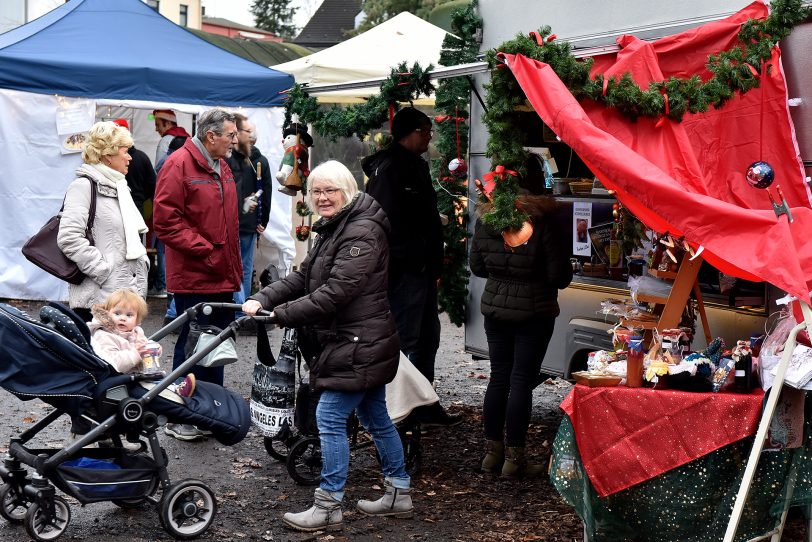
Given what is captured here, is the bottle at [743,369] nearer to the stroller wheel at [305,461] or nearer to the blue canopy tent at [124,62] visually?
the stroller wheel at [305,461]

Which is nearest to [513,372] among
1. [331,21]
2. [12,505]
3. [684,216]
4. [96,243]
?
[684,216]

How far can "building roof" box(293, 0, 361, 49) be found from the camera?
188 ft

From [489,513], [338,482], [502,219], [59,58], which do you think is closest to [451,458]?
[489,513]

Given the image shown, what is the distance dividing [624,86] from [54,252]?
341 cm

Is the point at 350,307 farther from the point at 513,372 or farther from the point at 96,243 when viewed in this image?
the point at 96,243

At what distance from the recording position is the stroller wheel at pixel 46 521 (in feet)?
15.9

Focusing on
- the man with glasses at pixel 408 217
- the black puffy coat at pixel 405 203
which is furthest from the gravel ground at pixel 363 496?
the black puffy coat at pixel 405 203

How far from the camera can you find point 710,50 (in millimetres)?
5379

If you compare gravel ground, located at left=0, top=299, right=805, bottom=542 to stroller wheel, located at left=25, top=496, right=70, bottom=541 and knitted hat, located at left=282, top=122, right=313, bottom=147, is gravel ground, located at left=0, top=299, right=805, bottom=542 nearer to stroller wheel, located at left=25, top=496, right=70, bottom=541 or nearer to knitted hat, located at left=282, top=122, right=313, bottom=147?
stroller wheel, located at left=25, top=496, right=70, bottom=541

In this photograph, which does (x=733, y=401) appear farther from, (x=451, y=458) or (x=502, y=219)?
(x=451, y=458)

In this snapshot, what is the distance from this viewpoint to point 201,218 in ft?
22.2

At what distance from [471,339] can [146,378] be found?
313 cm

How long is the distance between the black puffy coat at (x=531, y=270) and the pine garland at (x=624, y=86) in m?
0.77

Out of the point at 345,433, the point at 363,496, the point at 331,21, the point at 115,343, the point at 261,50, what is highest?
the point at 331,21
